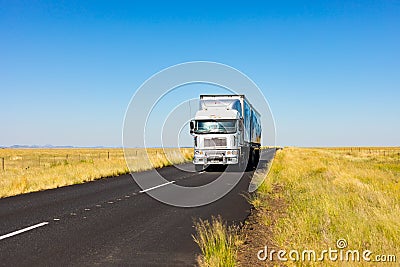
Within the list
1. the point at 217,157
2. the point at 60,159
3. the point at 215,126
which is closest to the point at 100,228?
the point at 217,157

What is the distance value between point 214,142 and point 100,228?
1383 cm

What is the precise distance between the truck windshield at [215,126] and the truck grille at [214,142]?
1.41ft

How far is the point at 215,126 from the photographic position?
846 inches

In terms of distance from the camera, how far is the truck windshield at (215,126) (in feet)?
70.0

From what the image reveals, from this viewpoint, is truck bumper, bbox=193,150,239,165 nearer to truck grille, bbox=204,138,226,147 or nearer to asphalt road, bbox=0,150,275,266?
truck grille, bbox=204,138,226,147

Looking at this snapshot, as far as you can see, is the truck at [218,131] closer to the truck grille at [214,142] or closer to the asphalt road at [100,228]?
the truck grille at [214,142]

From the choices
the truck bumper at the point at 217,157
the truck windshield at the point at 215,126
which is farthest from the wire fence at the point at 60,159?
the truck windshield at the point at 215,126

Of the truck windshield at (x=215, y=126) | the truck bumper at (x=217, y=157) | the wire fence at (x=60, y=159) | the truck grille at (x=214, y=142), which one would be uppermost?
the truck windshield at (x=215, y=126)

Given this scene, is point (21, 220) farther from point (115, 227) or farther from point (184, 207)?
point (184, 207)

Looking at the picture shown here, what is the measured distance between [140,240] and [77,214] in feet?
10.2

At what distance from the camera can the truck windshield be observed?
21328 millimetres

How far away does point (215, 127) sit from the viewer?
2150 centimetres

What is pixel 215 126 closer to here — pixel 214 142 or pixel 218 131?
pixel 218 131

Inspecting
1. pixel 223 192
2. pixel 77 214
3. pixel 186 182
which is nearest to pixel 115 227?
pixel 77 214
